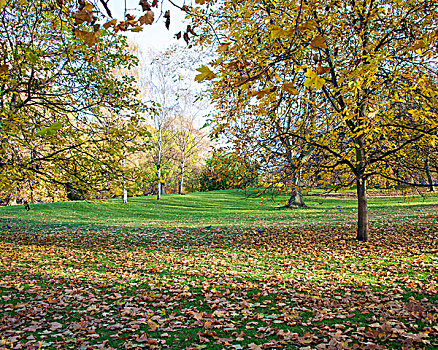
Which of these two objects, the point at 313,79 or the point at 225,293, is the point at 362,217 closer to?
the point at 225,293

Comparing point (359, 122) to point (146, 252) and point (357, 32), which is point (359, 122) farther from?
point (146, 252)

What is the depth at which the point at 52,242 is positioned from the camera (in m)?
9.60

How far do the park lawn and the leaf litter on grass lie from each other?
A: 2 cm

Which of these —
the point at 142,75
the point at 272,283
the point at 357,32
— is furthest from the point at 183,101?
the point at 272,283

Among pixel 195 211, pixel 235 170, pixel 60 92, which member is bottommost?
pixel 195 211

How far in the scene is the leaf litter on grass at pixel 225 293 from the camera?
11.6ft

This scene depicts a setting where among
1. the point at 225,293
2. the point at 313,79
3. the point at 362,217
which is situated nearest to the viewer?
the point at 313,79

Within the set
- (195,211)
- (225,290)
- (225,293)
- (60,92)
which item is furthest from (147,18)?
(195,211)

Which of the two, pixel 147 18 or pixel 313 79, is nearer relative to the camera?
pixel 313 79

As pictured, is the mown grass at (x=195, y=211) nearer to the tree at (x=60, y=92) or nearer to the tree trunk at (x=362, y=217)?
the tree trunk at (x=362, y=217)

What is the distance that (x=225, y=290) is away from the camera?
5262 mm

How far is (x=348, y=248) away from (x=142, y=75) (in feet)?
67.4

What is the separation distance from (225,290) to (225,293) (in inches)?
6.5

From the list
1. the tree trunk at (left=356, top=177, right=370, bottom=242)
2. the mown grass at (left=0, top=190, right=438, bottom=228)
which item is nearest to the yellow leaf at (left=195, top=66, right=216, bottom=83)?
the tree trunk at (left=356, top=177, right=370, bottom=242)
